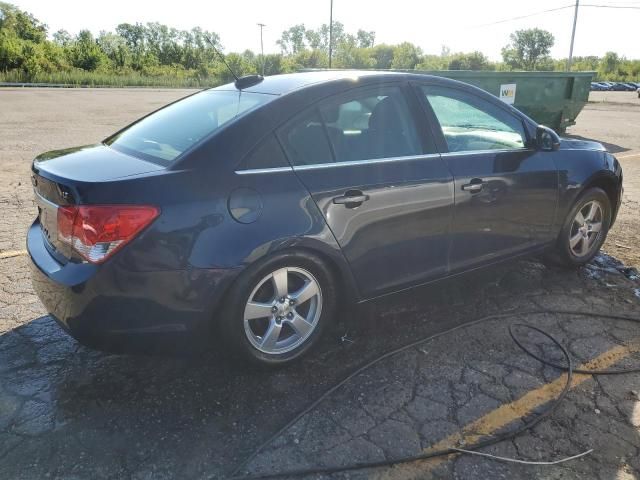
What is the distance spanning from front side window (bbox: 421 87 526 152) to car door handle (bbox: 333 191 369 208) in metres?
0.81

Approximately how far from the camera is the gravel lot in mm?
2229

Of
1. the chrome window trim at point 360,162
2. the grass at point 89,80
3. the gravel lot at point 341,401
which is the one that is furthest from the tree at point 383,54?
the gravel lot at point 341,401

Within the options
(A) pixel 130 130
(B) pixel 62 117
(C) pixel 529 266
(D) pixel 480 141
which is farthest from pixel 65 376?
(B) pixel 62 117

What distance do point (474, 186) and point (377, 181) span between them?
768mm

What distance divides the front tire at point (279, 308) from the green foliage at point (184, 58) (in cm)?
2611

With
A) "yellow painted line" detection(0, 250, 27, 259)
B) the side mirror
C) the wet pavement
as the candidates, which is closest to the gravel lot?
the wet pavement

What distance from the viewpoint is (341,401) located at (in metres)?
2.63

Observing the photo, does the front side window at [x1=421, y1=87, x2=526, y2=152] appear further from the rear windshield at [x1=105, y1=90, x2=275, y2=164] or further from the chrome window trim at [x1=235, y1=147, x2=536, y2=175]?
the rear windshield at [x1=105, y1=90, x2=275, y2=164]

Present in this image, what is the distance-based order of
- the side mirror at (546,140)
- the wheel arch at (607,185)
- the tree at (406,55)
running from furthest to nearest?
the tree at (406,55), the wheel arch at (607,185), the side mirror at (546,140)

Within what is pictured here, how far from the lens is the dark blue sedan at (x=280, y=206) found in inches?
92.4

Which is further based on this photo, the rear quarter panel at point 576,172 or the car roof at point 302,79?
the rear quarter panel at point 576,172

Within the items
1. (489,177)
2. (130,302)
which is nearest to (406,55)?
(489,177)

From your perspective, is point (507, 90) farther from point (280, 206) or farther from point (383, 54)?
point (383, 54)

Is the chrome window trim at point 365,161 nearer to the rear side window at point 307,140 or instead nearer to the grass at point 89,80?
the rear side window at point 307,140
